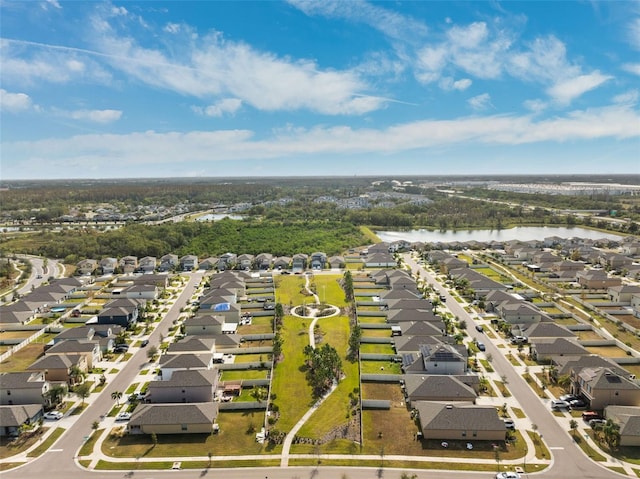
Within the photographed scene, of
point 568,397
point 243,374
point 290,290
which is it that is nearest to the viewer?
point 568,397

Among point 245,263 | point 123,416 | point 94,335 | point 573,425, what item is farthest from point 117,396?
point 245,263

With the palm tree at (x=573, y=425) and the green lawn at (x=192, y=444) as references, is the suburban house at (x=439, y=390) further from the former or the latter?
the green lawn at (x=192, y=444)

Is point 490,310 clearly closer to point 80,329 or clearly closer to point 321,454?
point 321,454

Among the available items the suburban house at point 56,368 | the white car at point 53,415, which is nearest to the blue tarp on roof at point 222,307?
the suburban house at point 56,368

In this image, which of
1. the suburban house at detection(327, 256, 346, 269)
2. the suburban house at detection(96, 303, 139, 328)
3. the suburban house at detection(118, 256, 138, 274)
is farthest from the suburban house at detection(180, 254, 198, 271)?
the suburban house at detection(96, 303, 139, 328)

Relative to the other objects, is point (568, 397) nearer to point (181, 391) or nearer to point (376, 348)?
point (376, 348)

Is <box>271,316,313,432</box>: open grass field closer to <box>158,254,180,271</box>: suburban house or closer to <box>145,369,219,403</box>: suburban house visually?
<box>145,369,219,403</box>: suburban house
